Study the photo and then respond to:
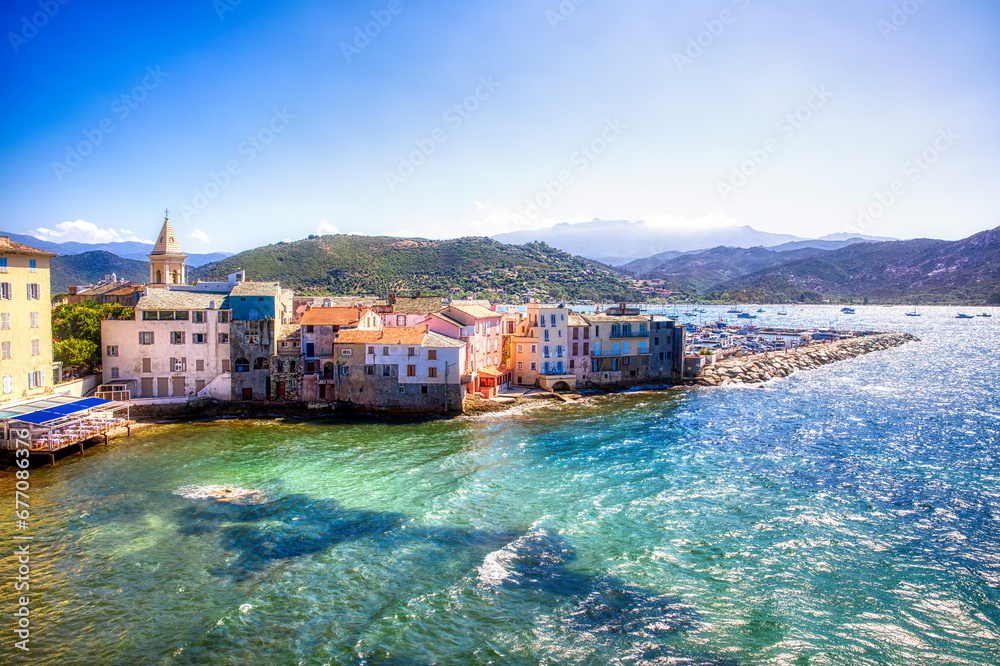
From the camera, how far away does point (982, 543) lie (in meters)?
25.0

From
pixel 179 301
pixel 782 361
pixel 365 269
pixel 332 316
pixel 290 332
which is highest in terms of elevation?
pixel 365 269

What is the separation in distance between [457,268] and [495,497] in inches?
6382

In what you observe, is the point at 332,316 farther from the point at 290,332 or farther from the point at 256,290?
the point at 256,290

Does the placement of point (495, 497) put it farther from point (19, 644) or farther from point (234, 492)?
point (19, 644)

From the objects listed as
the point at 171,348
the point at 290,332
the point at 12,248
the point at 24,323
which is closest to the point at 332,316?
the point at 290,332

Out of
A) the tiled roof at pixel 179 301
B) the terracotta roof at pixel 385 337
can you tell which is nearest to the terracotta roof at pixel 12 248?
the tiled roof at pixel 179 301

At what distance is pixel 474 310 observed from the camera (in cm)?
5675

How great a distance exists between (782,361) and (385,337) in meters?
60.5

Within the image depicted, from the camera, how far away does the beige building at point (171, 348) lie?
158 feet

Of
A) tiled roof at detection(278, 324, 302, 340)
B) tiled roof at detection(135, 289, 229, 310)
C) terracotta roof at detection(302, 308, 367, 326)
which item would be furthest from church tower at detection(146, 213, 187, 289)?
terracotta roof at detection(302, 308, 367, 326)

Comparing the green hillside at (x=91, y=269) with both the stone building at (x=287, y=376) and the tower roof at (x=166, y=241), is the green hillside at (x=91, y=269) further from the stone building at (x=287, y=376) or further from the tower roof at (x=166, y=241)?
the stone building at (x=287, y=376)

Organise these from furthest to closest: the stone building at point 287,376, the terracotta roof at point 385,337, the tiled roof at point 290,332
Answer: the tiled roof at point 290,332 < the stone building at point 287,376 < the terracotta roof at point 385,337

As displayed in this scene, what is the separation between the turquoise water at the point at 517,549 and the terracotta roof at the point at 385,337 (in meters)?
8.28

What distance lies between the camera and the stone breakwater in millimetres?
70062
